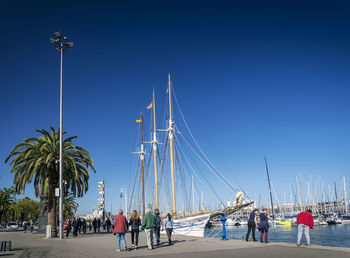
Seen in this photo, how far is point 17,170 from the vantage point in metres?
26.9

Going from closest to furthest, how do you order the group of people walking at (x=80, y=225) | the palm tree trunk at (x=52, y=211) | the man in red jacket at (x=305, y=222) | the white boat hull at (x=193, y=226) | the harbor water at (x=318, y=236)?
1. the man in red jacket at (x=305, y=222)
2. the white boat hull at (x=193, y=226)
3. the palm tree trunk at (x=52, y=211)
4. the group of people walking at (x=80, y=225)
5. the harbor water at (x=318, y=236)

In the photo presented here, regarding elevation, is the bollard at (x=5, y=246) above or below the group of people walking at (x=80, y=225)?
above

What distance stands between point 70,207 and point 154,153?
3561 cm

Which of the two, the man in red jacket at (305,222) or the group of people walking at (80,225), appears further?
the group of people walking at (80,225)

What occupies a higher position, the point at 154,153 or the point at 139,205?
the point at 154,153

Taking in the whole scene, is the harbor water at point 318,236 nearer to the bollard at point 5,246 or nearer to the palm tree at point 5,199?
the bollard at point 5,246

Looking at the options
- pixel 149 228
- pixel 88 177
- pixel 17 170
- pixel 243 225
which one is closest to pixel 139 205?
pixel 88 177

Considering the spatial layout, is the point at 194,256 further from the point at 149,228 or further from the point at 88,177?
the point at 88,177

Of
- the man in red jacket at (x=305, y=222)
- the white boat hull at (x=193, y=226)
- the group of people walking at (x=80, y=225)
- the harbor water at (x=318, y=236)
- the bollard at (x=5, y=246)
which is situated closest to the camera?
the man in red jacket at (x=305, y=222)

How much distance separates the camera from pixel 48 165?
2555 cm

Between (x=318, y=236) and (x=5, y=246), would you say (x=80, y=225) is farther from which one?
(x=318, y=236)

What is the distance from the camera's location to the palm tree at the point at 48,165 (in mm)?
25734

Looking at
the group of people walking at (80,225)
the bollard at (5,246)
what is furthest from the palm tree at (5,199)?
the bollard at (5,246)

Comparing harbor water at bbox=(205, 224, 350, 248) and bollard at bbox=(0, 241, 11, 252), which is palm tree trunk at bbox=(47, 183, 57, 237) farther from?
harbor water at bbox=(205, 224, 350, 248)
